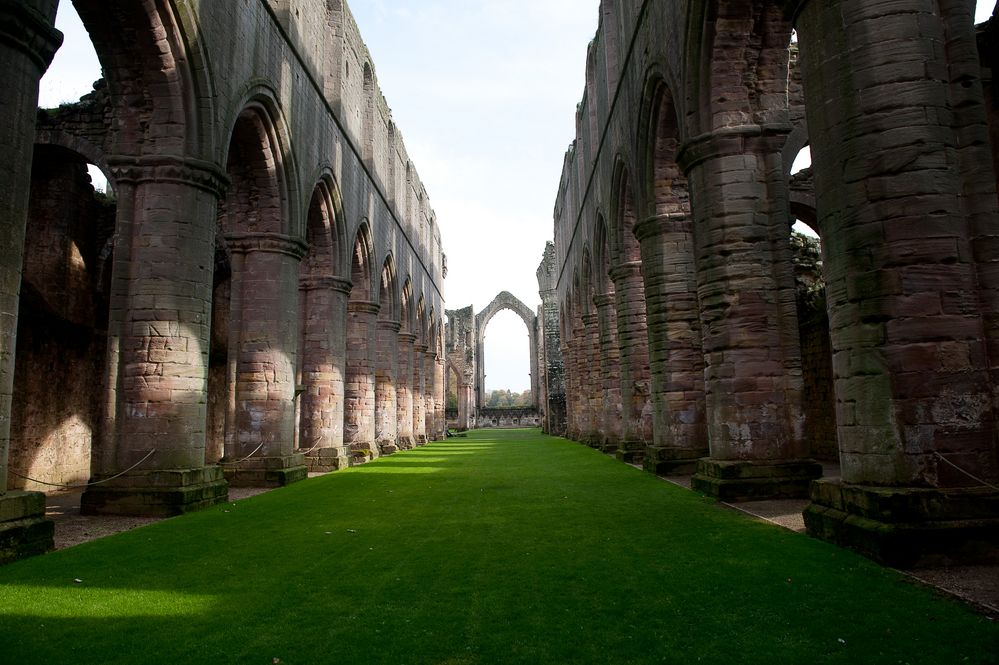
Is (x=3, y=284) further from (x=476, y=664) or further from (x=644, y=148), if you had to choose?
(x=644, y=148)

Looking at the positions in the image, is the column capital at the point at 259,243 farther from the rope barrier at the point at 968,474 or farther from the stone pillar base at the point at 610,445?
the rope barrier at the point at 968,474

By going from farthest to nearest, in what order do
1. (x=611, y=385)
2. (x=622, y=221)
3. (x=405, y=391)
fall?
1. (x=405, y=391)
2. (x=611, y=385)
3. (x=622, y=221)

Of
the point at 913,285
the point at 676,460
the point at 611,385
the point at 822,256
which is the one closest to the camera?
the point at 913,285

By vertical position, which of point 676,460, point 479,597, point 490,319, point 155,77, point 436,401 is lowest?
point 479,597

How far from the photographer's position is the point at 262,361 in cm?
1066

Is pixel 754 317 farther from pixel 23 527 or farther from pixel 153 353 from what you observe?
pixel 23 527

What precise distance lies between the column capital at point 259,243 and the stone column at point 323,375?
2.87m

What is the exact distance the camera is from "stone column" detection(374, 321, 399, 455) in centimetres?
1908

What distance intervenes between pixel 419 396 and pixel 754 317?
20.0 meters

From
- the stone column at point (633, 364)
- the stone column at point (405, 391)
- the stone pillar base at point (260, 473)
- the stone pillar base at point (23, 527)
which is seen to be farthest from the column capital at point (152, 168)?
the stone column at point (405, 391)

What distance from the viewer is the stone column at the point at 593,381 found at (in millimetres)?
19156

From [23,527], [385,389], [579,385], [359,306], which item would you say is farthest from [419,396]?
[23,527]

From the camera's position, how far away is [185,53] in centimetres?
772

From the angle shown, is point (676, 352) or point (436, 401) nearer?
point (676, 352)
